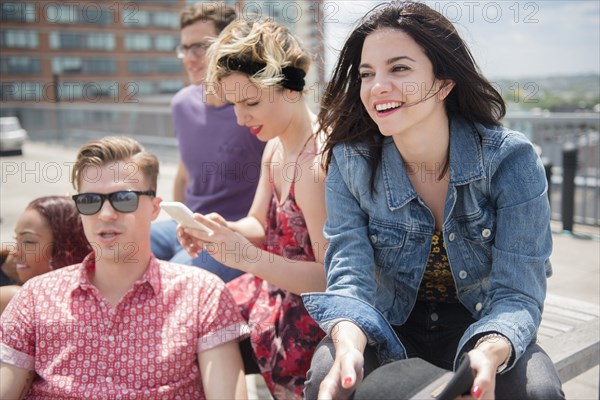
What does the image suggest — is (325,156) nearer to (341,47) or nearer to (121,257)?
(341,47)

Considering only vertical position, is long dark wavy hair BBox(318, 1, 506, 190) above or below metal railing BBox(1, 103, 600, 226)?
above

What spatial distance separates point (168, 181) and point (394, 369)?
8973mm

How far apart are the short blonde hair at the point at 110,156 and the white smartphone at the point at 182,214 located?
25 cm

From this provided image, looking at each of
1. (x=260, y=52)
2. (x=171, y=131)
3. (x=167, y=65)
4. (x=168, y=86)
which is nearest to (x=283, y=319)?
(x=260, y=52)

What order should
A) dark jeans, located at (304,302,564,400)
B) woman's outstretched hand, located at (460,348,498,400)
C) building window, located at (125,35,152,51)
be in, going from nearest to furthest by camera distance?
woman's outstretched hand, located at (460,348,498,400) < dark jeans, located at (304,302,564,400) < building window, located at (125,35,152,51)

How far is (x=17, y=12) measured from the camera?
224 feet

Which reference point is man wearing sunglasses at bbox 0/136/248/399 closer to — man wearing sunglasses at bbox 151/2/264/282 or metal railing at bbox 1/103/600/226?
man wearing sunglasses at bbox 151/2/264/282

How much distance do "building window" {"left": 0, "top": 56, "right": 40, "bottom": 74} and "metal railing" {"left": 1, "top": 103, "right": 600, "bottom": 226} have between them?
51.3m

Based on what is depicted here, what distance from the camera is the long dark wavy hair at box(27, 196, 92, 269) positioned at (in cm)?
295

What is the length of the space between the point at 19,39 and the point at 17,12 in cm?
293

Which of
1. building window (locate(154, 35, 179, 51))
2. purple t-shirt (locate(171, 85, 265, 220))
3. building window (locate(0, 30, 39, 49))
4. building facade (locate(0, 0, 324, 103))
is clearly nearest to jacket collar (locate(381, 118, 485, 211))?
purple t-shirt (locate(171, 85, 265, 220))

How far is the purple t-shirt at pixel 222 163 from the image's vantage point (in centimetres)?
364

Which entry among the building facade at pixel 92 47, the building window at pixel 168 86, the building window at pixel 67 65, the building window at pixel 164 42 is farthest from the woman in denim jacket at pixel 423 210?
the building window at pixel 164 42

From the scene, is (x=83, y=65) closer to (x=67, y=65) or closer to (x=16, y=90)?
(x=67, y=65)
